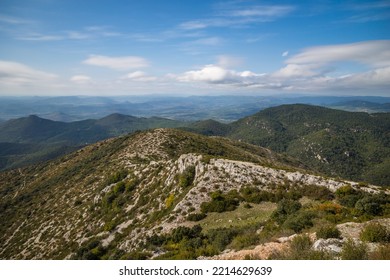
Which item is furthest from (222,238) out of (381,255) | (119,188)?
(119,188)

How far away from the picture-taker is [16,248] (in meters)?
44.7

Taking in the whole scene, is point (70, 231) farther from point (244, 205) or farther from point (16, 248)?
point (244, 205)

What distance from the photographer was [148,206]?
112ft

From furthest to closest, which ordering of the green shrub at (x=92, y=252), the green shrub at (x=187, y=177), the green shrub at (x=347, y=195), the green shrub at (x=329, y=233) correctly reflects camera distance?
the green shrub at (x=187, y=177)
the green shrub at (x=92, y=252)
the green shrub at (x=347, y=195)
the green shrub at (x=329, y=233)

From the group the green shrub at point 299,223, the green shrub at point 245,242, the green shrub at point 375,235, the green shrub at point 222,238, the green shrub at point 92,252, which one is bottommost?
the green shrub at point 92,252

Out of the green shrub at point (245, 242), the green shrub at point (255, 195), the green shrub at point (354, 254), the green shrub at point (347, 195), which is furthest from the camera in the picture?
Answer: the green shrub at point (255, 195)

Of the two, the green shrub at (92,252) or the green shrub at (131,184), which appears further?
the green shrub at (131,184)

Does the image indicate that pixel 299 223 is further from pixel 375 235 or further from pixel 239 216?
pixel 239 216

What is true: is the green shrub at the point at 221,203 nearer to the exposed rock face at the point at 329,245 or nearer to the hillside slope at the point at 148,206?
the hillside slope at the point at 148,206

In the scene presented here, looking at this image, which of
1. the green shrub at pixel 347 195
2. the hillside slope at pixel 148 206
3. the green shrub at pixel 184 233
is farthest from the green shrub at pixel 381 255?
the green shrub at pixel 347 195

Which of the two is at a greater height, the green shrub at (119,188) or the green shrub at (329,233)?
the green shrub at (329,233)

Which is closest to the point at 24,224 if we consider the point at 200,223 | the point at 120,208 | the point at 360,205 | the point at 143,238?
the point at 120,208

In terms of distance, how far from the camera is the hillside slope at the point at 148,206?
885 inches
